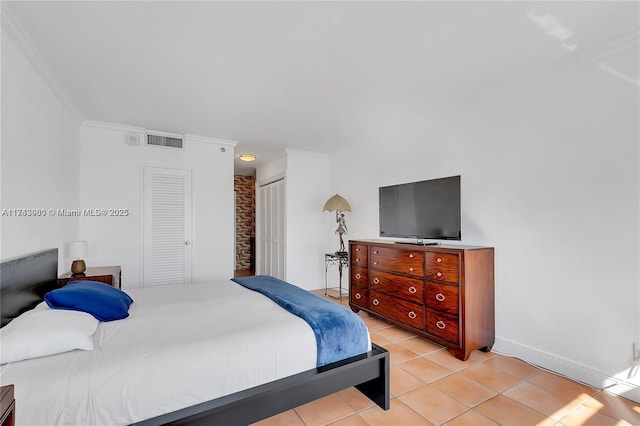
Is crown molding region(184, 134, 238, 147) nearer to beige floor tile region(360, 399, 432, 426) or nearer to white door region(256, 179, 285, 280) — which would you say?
white door region(256, 179, 285, 280)

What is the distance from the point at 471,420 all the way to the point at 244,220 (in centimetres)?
698

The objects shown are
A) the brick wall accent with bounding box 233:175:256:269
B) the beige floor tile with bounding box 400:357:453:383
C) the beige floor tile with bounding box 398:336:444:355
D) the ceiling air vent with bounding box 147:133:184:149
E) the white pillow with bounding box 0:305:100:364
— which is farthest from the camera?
the brick wall accent with bounding box 233:175:256:269

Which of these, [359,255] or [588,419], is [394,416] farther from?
[359,255]

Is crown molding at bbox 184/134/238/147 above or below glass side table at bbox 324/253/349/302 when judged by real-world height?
above

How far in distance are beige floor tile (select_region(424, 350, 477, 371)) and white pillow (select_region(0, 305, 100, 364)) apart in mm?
2559

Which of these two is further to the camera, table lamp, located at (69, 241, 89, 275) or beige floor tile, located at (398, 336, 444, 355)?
table lamp, located at (69, 241, 89, 275)

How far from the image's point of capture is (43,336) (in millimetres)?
1477

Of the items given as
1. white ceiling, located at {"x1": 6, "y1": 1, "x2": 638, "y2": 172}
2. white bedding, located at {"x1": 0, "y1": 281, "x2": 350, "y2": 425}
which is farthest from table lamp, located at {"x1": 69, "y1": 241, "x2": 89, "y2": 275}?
white ceiling, located at {"x1": 6, "y1": 1, "x2": 638, "y2": 172}

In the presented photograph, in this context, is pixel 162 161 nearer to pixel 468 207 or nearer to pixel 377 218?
pixel 377 218

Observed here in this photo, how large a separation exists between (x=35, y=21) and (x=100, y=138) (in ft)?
7.31

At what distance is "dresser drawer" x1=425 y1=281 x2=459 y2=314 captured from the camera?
2.67m

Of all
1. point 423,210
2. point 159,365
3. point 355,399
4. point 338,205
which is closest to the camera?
point 159,365

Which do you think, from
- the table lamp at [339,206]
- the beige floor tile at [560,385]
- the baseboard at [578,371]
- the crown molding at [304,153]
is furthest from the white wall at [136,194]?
the beige floor tile at [560,385]

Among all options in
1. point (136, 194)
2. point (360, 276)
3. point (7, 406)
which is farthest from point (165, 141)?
point (7, 406)
